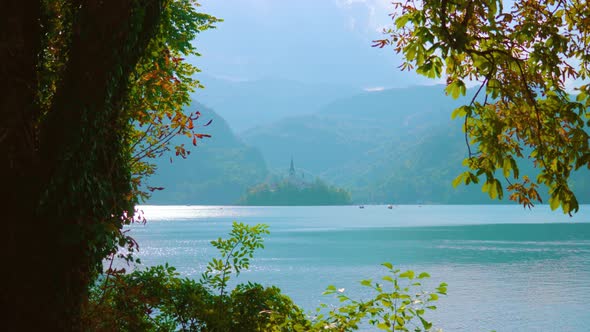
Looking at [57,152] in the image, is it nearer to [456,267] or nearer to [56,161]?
[56,161]

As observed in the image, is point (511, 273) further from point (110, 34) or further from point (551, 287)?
point (110, 34)

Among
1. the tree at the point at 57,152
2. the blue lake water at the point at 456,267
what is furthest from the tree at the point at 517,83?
the blue lake water at the point at 456,267

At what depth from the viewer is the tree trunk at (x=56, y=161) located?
3641 mm

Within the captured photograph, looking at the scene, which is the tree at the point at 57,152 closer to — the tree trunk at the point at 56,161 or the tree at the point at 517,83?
the tree trunk at the point at 56,161

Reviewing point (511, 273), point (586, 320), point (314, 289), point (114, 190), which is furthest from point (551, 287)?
point (114, 190)

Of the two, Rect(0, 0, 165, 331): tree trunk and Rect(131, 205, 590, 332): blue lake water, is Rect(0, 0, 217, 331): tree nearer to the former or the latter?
Rect(0, 0, 165, 331): tree trunk

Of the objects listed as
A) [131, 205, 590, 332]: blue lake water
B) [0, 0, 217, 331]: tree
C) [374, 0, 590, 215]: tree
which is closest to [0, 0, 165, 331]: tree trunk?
[0, 0, 217, 331]: tree

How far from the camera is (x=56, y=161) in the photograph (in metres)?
3.63

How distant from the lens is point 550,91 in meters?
4.92

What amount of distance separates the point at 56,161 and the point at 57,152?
6cm

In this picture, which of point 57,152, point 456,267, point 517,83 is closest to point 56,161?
point 57,152

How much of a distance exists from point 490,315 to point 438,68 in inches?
1243

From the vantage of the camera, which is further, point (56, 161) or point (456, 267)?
point (456, 267)

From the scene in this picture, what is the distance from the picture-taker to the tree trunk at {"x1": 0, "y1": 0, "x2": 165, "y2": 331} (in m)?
3.64
